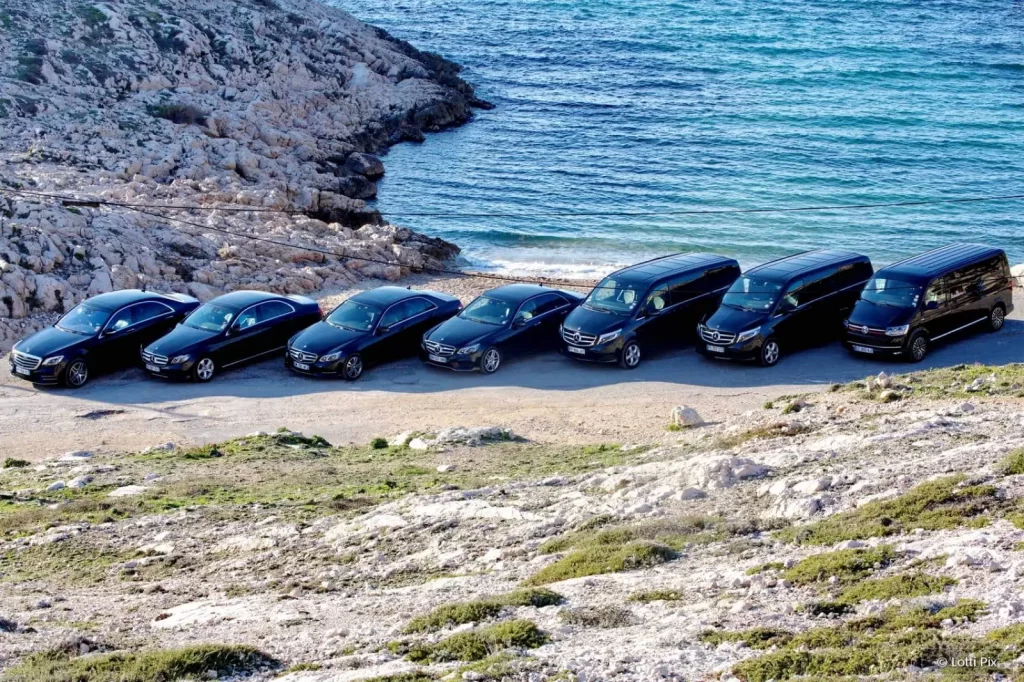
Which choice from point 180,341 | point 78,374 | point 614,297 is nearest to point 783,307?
point 614,297

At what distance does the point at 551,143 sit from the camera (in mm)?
54531

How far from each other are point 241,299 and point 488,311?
16.7ft

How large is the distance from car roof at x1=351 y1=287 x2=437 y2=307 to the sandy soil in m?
1.35

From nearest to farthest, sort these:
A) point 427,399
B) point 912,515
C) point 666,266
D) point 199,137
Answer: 1. point 912,515
2. point 427,399
3. point 666,266
4. point 199,137

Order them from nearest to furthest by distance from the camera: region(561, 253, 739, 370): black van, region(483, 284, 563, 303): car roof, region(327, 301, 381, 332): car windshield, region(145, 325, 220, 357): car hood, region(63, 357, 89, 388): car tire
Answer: region(63, 357, 89, 388): car tire < region(145, 325, 220, 357): car hood < region(561, 253, 739, 370): black van < region(327, 301, 381, 332): car windshield < region(483, 284, 563, 303): car roof

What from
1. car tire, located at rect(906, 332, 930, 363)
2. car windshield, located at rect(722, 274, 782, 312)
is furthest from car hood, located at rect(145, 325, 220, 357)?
car tire, located at rect(906, 332, 930, 363)

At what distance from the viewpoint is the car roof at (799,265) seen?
1003 inches

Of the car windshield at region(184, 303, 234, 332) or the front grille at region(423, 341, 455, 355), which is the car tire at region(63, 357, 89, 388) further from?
the front grille at region(423, 341, 455, 355)

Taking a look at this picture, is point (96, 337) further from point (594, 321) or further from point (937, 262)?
point (937, 262)

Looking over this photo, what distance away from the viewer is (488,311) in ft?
84.2

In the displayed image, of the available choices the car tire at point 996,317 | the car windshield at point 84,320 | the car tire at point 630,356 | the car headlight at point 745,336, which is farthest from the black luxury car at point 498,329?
the car tire at point 996,317

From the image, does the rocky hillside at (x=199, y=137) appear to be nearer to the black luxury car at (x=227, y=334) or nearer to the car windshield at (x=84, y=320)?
the car windshield at (x=84, y=320)

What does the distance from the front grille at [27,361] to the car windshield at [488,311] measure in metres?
8.24

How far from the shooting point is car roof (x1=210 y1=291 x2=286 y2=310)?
2544 cm
